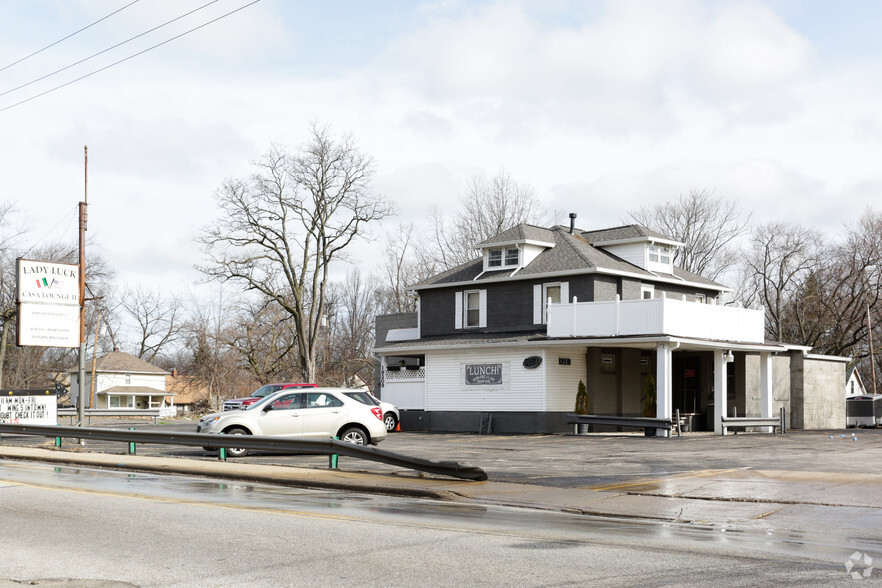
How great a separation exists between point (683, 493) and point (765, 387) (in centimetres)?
2185

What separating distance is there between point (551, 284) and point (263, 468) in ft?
66.4

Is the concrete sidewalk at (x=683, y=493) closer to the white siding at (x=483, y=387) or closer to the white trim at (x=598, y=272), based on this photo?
the white siding at (x=483, y=387)

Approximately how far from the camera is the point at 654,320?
31.0m

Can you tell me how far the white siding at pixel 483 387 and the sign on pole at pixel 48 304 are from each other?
14.6 metres

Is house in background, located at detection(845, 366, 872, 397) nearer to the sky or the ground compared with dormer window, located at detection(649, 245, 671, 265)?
nearer to the ground

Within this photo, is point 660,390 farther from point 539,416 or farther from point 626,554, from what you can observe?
point 626,554

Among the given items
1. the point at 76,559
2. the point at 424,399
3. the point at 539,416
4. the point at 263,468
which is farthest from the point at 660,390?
the point at 76,559

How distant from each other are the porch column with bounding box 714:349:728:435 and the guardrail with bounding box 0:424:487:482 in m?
18.3

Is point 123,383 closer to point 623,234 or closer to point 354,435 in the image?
point 623,234

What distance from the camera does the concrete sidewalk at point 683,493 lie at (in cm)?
1155

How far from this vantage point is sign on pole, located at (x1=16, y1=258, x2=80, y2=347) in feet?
84.9

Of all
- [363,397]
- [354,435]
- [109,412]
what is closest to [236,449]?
[354,435]

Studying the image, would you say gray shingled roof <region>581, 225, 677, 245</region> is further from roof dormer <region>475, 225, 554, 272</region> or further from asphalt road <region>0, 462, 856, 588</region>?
asphalt road <region>0, 462, 856, 588</region>

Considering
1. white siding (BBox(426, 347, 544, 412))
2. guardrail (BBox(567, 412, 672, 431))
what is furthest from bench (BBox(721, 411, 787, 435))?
white siding (BBox(426, 347, 544, 412))
